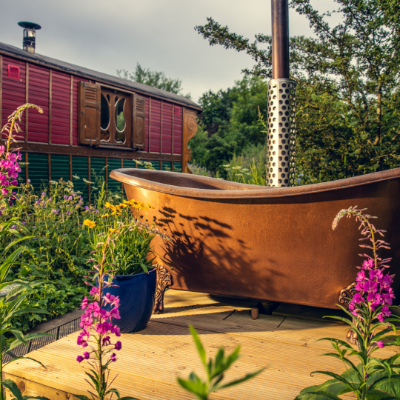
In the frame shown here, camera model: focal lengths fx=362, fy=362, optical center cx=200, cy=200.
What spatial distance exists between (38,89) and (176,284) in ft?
18.6

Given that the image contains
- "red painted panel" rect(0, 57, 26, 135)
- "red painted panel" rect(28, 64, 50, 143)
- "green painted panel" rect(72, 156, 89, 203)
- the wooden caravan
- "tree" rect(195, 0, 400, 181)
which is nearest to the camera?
→ "tree" rect(195, 0, 400, 181)

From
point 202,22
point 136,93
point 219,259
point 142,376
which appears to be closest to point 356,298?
point 142,376

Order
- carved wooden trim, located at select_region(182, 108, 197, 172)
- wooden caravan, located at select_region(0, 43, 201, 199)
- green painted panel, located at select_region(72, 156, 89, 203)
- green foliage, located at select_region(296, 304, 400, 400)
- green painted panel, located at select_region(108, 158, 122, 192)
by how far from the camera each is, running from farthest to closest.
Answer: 1. carved wooden trim, located at select_region(182, 108, 197, 172)
2. green painted panel, located at select_region(108, 158, 122, 192)
3. green painted panel, located at select_region(72, 156, 89, 203)
4. wooden caravan, located at select_region(0, 43, 201, 199)
5. green foliage, located at select_region(296, 304, 400, 400)

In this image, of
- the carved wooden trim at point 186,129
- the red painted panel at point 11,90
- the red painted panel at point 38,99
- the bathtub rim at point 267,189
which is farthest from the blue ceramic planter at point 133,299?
the carved wooden trim at point 186,129

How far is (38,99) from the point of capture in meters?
6.65

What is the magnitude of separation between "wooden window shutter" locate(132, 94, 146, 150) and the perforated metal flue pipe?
5.77 metres

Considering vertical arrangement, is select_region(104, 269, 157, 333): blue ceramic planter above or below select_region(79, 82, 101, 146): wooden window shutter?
below

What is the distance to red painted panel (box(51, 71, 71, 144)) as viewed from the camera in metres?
6.96

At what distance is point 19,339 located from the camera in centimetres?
126

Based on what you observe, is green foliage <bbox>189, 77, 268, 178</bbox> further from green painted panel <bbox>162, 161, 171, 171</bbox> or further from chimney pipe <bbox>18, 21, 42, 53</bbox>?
chimney pipe <bbox>18, 21, 42, 53</bbox>

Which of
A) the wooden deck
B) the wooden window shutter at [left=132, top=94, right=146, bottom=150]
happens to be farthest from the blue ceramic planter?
the wooden window shutter at [left=132, top=94, right=146, bottom=150]

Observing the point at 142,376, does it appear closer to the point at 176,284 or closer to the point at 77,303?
the point at 176,284

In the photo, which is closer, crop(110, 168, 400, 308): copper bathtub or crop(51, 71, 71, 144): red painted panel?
crop(110, 168, 400, 308): copper bathtub

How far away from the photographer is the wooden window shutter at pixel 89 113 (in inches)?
293
